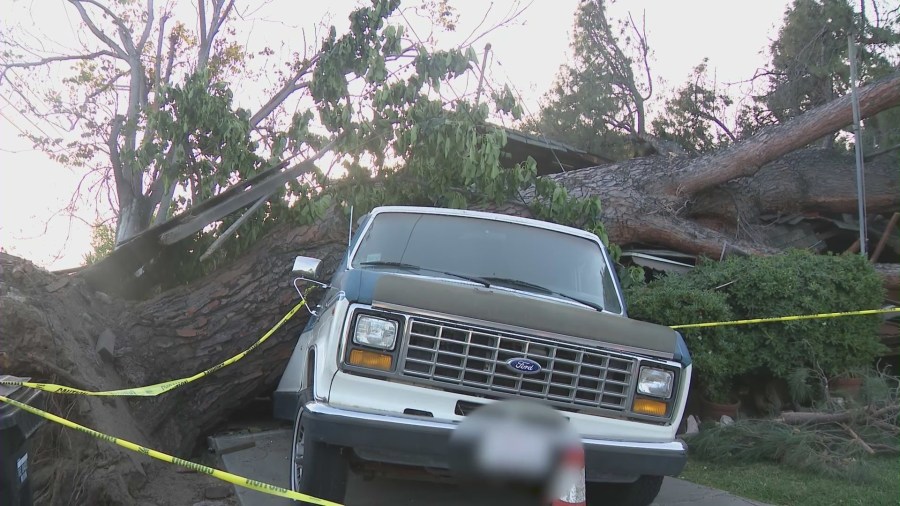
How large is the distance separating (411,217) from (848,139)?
13.9 metres

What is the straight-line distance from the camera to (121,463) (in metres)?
4.71

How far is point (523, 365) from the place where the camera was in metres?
3.55

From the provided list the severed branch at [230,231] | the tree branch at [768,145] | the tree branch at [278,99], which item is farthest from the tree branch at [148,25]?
the tree branch at [768,145]

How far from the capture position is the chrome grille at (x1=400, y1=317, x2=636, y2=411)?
11.6 feet

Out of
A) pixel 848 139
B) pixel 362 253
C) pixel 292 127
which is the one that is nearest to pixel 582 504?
pixel 362 253

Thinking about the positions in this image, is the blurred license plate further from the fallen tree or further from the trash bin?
the fallen tree

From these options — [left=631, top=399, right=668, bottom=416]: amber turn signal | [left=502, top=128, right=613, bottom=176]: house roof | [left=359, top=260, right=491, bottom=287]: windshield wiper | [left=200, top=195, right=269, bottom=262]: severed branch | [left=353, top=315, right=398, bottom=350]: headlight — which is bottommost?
[left=631, top=399, right=668, bottom=416]: amber turn signal

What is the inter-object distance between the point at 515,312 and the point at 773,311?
4819mm

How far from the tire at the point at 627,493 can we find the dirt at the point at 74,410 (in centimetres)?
253

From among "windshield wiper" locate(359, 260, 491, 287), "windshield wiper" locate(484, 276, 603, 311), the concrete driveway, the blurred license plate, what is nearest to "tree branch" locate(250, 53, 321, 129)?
the concrete driveway

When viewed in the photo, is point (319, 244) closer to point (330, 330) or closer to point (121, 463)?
point (121, 463)

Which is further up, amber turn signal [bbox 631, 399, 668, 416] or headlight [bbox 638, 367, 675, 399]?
headlight [bbox 638, 367, 675, 399]

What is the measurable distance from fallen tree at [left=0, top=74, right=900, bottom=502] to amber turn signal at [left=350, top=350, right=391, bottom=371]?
2.12 meters

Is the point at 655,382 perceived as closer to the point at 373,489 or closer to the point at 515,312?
the point at 515,312
